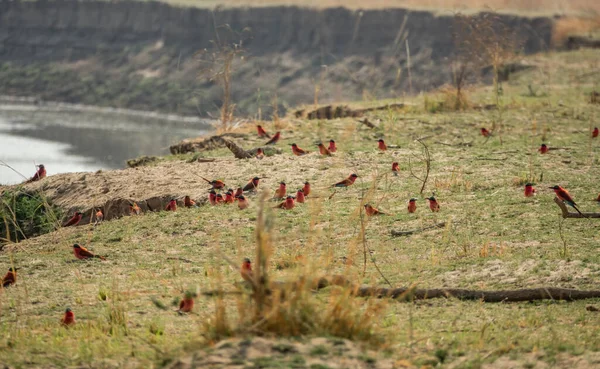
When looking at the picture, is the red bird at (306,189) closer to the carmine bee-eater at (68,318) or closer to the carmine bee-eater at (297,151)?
the carmine bee-eater at (297,151)

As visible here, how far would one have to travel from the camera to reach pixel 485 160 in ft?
36.2

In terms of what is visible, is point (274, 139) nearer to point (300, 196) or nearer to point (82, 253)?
point (300, 196)

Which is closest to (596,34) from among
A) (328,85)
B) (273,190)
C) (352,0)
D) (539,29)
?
(539,29)

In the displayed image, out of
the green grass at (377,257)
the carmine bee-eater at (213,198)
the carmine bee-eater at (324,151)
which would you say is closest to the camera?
the green grass at (377,257)

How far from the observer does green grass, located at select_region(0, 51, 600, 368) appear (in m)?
5.37

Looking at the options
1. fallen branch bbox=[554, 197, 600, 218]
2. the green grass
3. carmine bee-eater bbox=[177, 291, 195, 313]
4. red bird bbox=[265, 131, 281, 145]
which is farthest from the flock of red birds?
carmine bee-eater bbox=[177, 291, 195, 313]

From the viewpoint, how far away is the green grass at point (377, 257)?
537 centimetres

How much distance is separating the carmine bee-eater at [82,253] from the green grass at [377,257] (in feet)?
0.39

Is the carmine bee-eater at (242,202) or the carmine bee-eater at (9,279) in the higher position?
the carmine bee-eater at (242,202)

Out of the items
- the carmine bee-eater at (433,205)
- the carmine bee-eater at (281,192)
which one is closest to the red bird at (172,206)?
the carmine bee-eater at (281,192)

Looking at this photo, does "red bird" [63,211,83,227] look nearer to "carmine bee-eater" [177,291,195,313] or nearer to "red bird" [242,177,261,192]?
"red bird" [242,177,261,192]

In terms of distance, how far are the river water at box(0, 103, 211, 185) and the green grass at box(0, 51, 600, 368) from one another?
5.88 m

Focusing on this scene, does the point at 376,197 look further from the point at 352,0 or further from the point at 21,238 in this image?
the point at 352,0

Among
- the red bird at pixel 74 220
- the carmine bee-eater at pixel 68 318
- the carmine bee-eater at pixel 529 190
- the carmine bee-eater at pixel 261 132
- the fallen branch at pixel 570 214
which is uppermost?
the carmine bee-eater at pixel 261 132
